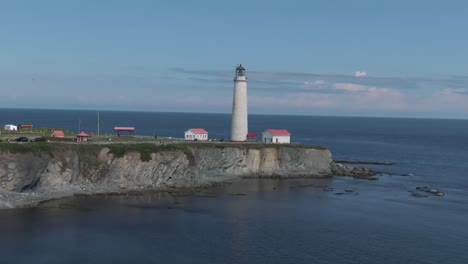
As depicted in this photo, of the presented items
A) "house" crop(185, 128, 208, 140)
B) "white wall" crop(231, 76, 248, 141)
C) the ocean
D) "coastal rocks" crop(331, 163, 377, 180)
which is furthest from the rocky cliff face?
"house" crop(185, 128, 208, 140)

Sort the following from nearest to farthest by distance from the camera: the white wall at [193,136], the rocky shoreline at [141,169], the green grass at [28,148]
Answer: the rocky shoreline at [141,169] → the green grass at [28,148] → the white wall at [193,136]

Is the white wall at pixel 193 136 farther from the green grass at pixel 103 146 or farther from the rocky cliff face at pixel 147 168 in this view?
the rocky cliff face at pixel 147 168

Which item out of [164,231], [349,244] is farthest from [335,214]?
[164,231]

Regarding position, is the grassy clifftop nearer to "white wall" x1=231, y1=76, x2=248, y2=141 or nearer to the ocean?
the ocean

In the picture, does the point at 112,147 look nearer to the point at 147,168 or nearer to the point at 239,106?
the point at 147,168

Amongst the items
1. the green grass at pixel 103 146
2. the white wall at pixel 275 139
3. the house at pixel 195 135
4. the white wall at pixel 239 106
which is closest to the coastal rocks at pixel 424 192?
the white wall at pixel 275 139

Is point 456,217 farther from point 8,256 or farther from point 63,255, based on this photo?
point 8,256

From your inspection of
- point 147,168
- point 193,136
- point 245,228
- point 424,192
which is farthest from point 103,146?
point 424,192

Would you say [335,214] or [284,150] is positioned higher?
[284,150]
